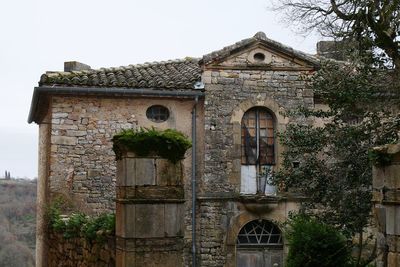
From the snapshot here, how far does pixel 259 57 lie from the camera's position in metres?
16.9

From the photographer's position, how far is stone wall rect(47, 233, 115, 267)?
28.2ft

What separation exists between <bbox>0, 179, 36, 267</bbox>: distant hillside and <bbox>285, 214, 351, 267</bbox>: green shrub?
1217 inches

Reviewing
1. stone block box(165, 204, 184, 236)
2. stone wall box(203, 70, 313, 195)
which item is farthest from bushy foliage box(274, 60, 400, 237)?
stone block box(165, 204, 184, 236)

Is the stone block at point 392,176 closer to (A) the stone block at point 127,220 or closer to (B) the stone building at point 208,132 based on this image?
(A) the stone block at point 127,220

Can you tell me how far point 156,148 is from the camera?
7793 millimetres

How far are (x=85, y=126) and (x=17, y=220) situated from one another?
4020cm

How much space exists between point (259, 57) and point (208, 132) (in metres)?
2.35

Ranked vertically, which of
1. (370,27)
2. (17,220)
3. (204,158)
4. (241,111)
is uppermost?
(370,27)

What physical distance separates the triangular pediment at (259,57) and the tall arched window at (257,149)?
1.17 m

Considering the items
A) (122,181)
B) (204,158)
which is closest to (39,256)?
(204,158)

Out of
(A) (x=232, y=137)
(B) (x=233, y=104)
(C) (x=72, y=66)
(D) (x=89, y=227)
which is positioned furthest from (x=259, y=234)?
(D) (x=89, y=227)

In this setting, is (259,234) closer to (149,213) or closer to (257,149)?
(257,149)

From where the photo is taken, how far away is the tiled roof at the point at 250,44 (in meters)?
16.5

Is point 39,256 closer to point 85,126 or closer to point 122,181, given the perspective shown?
point 85,126
